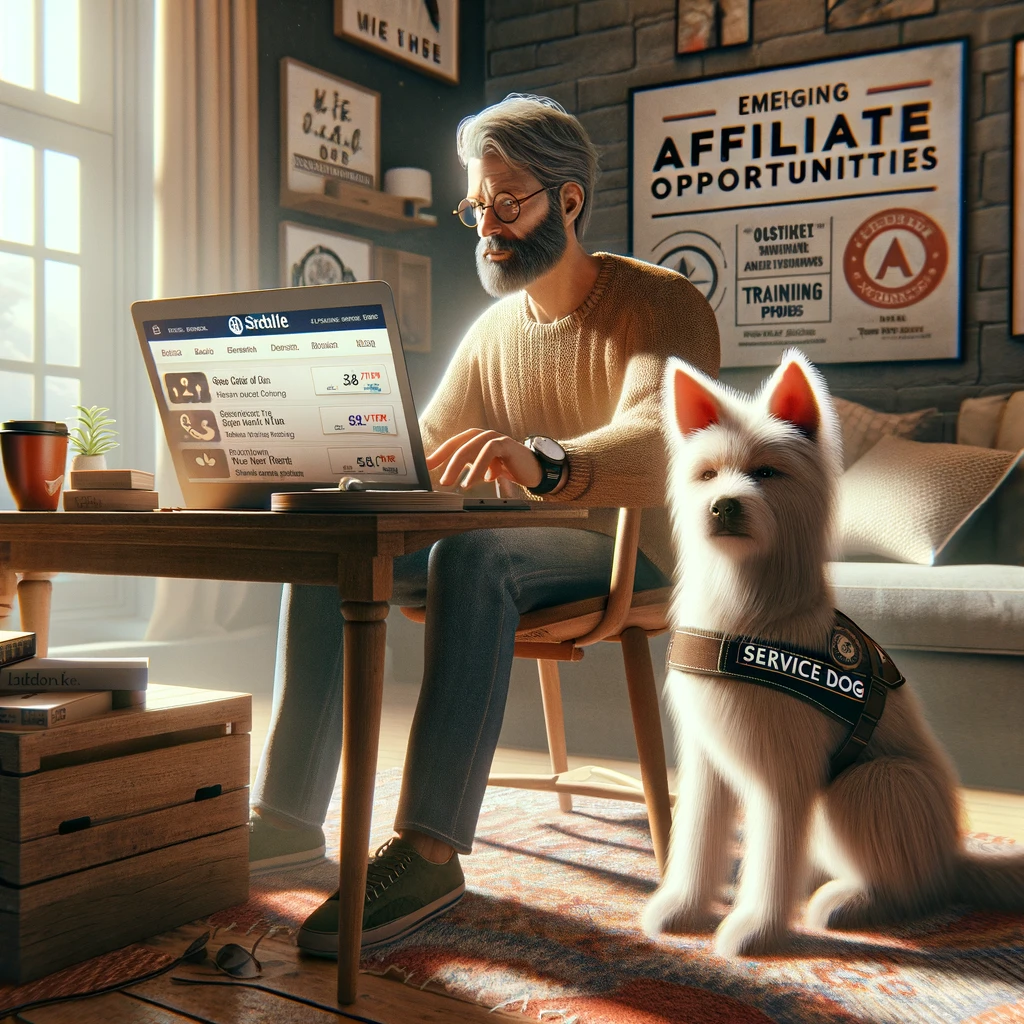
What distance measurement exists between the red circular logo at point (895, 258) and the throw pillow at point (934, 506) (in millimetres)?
1021

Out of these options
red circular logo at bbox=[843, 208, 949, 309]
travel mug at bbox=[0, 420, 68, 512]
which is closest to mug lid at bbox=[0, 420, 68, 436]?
travel mug at bbox=[0, 420, 68, 512]

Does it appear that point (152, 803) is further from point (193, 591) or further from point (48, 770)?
point (193, 591)

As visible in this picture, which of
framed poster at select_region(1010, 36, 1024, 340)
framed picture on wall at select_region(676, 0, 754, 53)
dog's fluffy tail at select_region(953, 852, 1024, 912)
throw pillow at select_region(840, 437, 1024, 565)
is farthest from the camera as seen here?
framed picture on wall at select_region(676, 0, 754, 53)

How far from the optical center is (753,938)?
1287mm

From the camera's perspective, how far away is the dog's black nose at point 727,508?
126cm

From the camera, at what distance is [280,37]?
11.3 ft

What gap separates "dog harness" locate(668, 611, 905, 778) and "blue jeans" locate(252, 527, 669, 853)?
0.78ft

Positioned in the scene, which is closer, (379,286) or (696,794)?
(379,286)

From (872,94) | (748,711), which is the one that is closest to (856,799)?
(748,711)

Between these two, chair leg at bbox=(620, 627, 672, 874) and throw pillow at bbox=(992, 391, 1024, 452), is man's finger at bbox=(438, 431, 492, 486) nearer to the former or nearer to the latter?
chair leg at bbox=(620, 627, 672, 874)

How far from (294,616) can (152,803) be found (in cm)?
36

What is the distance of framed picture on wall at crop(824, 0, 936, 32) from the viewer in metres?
3.56

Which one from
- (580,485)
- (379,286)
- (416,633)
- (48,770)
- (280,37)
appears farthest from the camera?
(280,37)

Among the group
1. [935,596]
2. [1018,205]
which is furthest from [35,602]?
[1018,205]
